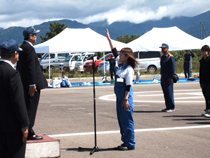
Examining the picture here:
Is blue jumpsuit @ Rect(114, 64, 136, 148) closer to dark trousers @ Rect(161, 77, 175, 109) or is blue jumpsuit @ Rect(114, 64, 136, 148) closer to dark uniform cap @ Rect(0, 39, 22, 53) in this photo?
dark uniform cap @ Rect(0, 39, 22, 53)

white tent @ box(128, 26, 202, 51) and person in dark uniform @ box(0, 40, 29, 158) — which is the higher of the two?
white tent @ box(128, 26, 202, 51)

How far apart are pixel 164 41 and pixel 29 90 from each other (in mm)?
19869

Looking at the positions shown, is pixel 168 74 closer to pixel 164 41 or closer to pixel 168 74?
pixel 168 74

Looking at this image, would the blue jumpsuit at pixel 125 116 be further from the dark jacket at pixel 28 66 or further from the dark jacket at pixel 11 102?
the dark jacket at pixel 11 102

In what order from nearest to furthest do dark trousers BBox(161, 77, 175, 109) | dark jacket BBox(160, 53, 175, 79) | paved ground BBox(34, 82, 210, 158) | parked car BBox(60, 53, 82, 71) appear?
paved ground BBox(34, 82, 210, 158)
dark jacket BBox(160, 53, 175, 79)
dark trousers BBox(161, 77, 175, 109)
parked car BBox(60, 53, 82, 71)

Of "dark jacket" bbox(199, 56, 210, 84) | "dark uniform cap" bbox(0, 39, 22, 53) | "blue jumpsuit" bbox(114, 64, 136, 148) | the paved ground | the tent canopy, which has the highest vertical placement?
the tent canopy

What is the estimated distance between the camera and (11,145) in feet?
12.2

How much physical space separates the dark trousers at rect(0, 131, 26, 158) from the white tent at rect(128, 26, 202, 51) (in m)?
20.5

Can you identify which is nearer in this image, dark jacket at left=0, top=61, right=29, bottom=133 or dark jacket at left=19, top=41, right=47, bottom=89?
dark jacket at left=0, top=61, right=29, bottom=133

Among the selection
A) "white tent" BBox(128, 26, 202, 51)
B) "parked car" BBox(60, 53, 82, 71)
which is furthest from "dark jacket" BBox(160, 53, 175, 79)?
"parked car" BBox(60, 53, 82, 71)

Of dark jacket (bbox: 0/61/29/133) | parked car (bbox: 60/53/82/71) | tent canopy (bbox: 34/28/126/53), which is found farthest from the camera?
parked car (bbox: 60/53/82/71)

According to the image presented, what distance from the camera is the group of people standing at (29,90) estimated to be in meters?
3.69

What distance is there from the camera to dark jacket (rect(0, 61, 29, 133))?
3654mm

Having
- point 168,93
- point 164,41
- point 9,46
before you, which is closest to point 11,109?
point 9,46
